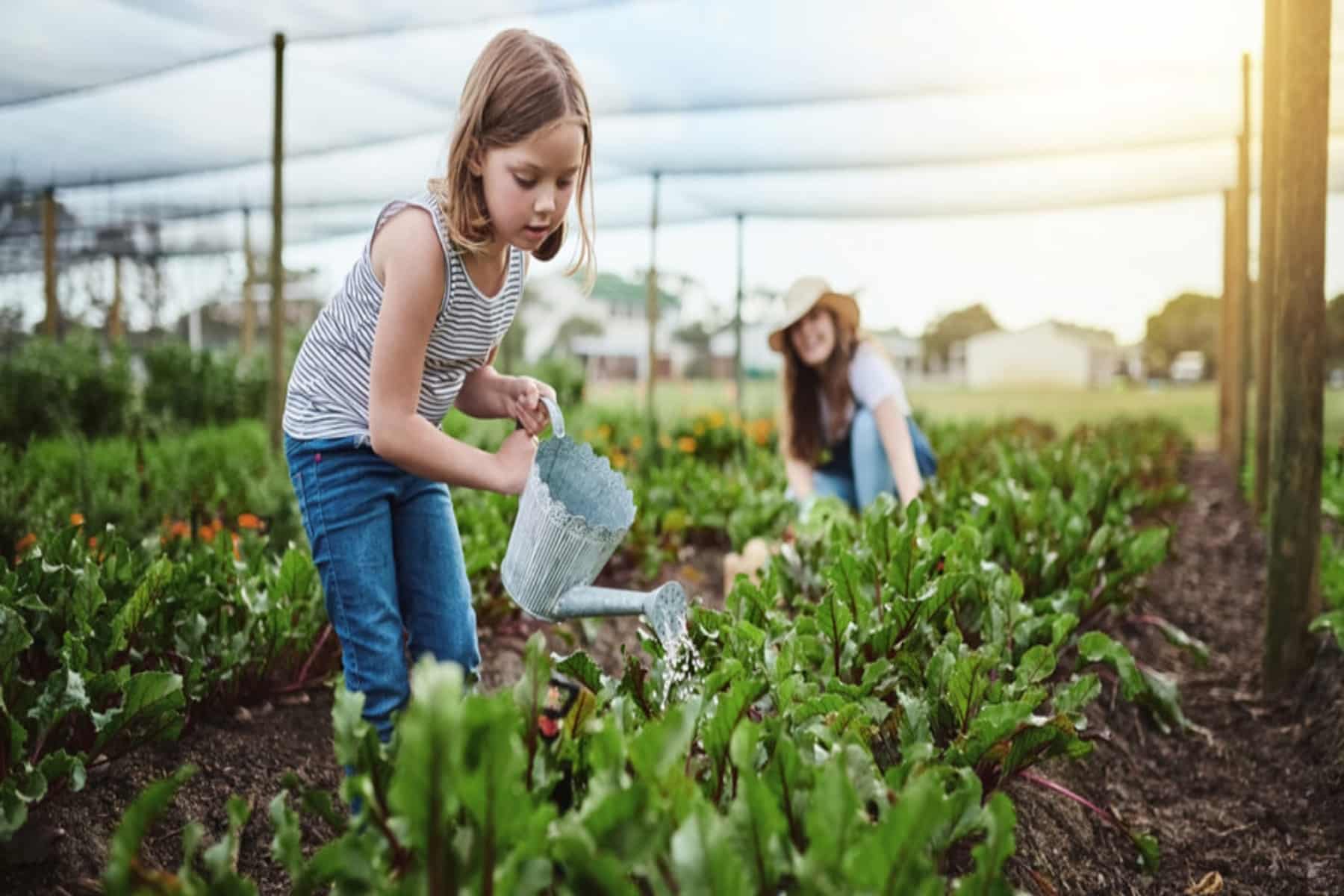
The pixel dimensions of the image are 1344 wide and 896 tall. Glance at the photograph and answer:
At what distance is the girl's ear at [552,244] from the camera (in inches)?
84.7

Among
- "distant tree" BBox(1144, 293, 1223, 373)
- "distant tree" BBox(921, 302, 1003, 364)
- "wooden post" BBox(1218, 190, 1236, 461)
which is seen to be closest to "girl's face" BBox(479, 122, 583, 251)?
"wooden post" BBox(1218, 190, 1236, 461)

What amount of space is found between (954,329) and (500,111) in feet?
79.1

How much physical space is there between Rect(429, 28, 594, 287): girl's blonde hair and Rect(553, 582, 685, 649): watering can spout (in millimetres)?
588

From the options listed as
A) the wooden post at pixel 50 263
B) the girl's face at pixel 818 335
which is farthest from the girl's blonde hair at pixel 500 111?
the wooden post at pixel 50 263

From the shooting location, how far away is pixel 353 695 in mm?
1413

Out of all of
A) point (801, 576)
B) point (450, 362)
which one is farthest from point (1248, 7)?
point (450, 362)

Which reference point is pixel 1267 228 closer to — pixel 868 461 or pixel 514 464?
pixel 868 461

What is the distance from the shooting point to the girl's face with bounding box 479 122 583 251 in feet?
6.13

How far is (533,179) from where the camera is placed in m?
1.90

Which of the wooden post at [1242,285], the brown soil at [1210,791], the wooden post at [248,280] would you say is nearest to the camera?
the brown soil at [1210,791]

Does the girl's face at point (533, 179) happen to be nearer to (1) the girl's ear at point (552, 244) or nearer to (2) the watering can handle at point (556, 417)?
(1) the girl's ear at point (552, 244)

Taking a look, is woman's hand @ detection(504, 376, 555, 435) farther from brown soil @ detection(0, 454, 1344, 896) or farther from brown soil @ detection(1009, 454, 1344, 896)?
brown soil @ detection(1009, 454, 1344, 896)

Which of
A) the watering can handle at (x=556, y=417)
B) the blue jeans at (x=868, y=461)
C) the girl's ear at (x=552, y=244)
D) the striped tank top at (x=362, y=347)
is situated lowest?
the blue jeans at (x=868, y=461)

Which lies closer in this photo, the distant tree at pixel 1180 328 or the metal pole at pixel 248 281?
the metal pole at pixel 248 281
